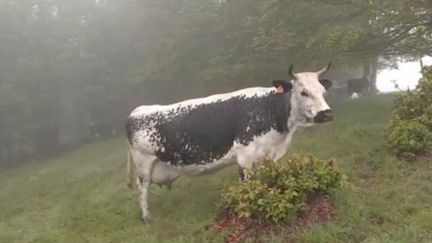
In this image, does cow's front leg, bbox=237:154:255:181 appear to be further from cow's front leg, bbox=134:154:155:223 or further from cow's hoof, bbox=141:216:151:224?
cow's hoof, bbox=141:216:151:224

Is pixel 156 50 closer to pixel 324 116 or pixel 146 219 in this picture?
pixel 146 219

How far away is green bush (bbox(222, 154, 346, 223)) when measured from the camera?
791 cm

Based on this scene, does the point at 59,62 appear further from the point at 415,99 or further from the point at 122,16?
the point at 415,99

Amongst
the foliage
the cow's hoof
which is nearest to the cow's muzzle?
the foliage

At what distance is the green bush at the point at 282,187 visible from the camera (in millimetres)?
7914

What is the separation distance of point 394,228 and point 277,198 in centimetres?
168

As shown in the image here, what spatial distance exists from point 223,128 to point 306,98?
1544 mm

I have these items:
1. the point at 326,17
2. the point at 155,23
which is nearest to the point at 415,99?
the point at 326,17

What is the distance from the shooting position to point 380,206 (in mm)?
8508

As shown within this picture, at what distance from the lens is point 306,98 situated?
890cm

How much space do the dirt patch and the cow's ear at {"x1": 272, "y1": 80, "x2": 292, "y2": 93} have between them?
1914 mm

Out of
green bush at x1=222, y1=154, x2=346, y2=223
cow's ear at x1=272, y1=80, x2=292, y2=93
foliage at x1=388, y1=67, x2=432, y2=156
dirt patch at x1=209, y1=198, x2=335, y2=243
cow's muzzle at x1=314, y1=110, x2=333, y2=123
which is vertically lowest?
dirt patch at x1=209, y1=198, x2=335, y2=243

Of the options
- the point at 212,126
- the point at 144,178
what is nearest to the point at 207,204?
the point at 144,178

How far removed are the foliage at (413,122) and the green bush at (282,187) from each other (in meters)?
2.80
